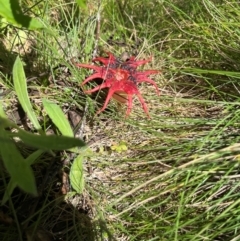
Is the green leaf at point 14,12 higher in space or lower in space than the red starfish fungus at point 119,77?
higher

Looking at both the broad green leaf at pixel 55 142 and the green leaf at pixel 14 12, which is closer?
the broad green leaf at pixel 55 142

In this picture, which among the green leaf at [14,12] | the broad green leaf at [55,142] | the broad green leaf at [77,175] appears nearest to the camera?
the broad green leaf at [55,142]

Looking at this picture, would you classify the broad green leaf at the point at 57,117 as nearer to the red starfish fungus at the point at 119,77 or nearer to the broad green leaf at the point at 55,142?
the red starfish fungus at the point at 119,77

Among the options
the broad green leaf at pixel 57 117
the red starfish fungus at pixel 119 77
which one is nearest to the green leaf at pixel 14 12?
the broad green leaf at pixel 57 117

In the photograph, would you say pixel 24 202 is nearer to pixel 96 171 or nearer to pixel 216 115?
pixel 96 171

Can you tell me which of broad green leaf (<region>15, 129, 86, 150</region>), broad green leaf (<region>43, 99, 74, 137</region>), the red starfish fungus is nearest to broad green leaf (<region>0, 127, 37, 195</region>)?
broad green leaf (<region>15, 129, 86, 150</region>)

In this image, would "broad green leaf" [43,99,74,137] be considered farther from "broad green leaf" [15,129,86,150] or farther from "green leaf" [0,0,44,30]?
"broad green leaf" [15,129,86,150]

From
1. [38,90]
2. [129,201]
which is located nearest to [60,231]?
[129,201]
